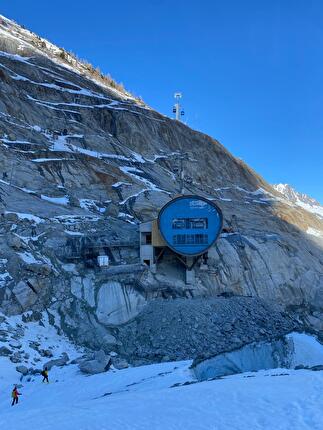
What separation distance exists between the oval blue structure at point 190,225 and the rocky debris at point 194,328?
15.3 ft

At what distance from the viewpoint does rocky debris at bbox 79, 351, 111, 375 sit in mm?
22625

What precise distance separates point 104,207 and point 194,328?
17823 millimetres

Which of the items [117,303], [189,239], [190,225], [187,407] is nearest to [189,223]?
[190,225]

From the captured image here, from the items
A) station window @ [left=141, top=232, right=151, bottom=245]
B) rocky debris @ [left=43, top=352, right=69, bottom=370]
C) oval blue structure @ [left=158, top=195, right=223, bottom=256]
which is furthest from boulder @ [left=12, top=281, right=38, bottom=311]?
oval blue structure @ [left=158, top=195, right=223, bottom=256]

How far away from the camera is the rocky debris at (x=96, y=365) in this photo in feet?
74.2

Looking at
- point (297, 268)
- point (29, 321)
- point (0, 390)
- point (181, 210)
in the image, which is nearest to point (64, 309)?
point (29, 321)

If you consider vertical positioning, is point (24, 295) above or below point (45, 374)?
above

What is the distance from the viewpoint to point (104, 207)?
42906 millimetres

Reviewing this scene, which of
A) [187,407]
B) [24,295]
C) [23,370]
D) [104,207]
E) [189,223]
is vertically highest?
[104,207]

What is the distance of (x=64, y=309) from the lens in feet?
96.4

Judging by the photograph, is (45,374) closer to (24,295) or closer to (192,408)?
(24,295)

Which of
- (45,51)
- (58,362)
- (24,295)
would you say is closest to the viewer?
(58,362)

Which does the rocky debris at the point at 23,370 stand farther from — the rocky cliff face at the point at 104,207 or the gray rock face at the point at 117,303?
the gray rock face at the point at 117,303

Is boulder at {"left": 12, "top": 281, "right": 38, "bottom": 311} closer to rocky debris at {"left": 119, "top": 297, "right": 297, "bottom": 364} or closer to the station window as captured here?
rocky debris at {"left": 119, "top": 297, "right": 297, "bottom": 364}
